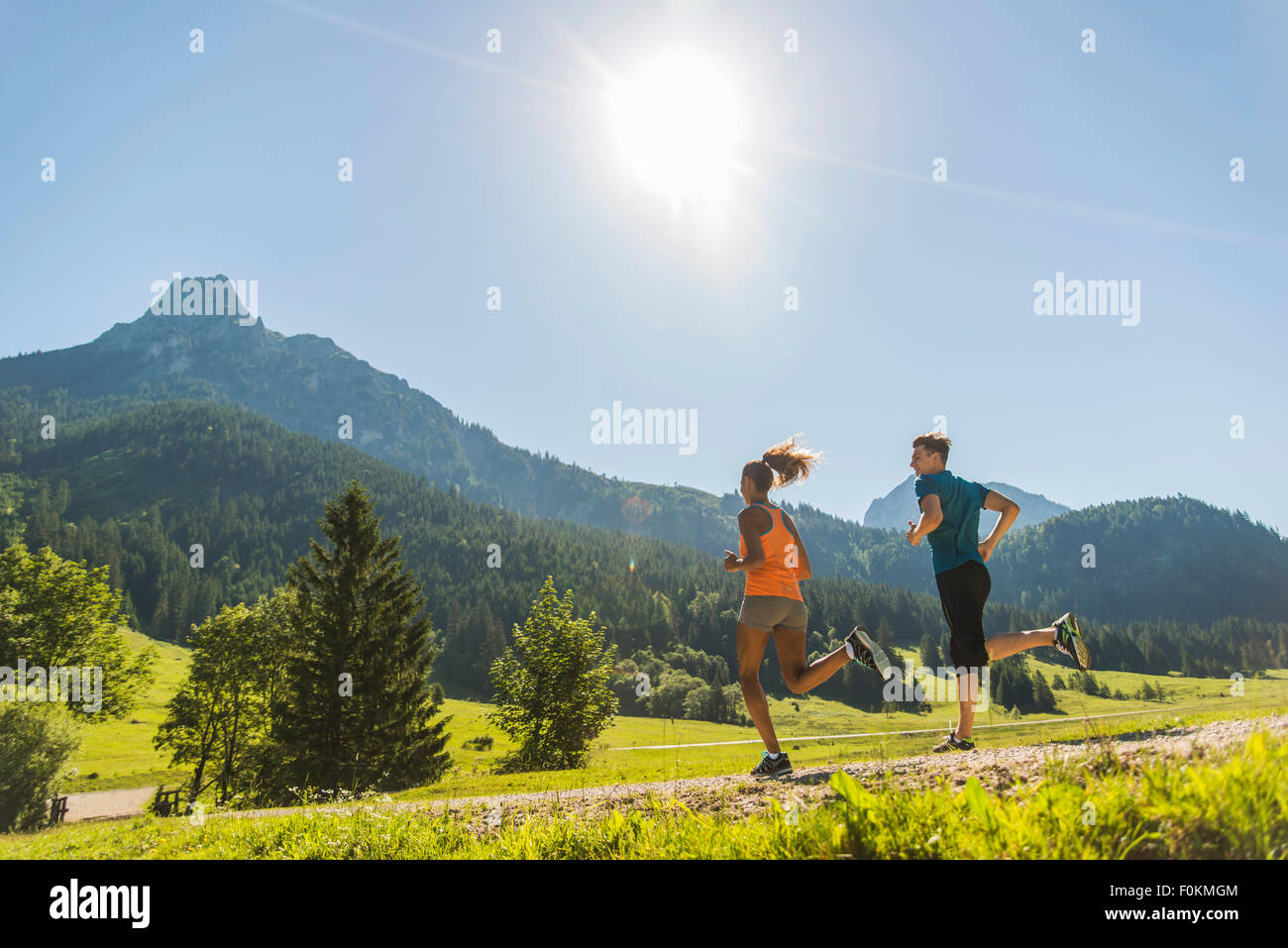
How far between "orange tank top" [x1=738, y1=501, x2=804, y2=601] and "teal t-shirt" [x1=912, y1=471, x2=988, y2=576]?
4.79ft

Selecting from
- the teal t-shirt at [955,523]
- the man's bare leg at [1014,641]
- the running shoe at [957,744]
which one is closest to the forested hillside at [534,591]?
the running shoe at [957,744]

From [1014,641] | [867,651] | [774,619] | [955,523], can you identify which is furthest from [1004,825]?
[1014,641]

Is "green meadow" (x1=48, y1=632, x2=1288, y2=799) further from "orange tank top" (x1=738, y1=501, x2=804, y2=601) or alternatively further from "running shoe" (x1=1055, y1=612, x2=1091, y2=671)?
"orange tank top" (x1=738, y1=501, x2=804, y2=601)

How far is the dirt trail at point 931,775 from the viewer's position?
3754 millimetres

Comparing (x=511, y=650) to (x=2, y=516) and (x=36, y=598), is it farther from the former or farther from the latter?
(x=2, y=516)

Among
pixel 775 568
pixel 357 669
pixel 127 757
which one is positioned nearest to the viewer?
pixel 775 568

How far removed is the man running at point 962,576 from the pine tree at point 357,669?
26.3 metres

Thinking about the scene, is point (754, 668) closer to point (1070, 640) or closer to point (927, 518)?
point (927, 518)

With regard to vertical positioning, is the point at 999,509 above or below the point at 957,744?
above

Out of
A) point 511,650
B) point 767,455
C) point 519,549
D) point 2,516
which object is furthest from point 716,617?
point 2,516

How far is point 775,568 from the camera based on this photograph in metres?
6.10

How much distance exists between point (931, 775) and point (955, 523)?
2.62 m

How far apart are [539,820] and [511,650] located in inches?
1331

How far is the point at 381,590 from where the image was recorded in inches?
1176
